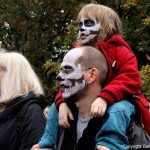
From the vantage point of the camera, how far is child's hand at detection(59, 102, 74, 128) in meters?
2.54

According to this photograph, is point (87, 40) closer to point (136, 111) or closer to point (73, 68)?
point (73, 68)

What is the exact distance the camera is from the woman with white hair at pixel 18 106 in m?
3.35

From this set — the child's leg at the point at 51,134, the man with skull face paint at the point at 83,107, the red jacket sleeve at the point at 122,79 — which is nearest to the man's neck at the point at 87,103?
the man with skull face paint at the point at 83,107

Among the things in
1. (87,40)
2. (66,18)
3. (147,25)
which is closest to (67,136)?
(87,40)

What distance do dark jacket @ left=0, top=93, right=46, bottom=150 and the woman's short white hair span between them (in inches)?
4.3

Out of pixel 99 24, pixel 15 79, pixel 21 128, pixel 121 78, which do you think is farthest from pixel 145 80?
pixel 121 78

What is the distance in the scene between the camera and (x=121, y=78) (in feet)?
8.02

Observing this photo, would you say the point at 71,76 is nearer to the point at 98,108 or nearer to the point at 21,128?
the point at 98,108

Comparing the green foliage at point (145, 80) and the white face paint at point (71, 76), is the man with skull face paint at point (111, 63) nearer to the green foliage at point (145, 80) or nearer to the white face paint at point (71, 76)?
the white face paint at point (71, 76)

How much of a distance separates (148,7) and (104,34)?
1352cm

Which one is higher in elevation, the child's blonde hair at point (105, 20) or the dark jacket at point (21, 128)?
the child's blonde hair at point (105, 20)

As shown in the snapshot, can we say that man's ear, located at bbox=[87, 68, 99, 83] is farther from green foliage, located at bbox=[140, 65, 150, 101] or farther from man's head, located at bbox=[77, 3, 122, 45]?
green foliage, located at bbox=[140, 65, 150, 101]

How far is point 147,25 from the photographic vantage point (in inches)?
585

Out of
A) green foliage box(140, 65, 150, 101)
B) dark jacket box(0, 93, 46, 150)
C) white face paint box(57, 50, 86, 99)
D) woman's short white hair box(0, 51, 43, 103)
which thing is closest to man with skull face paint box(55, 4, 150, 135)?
white face paint box(57, 50, 86, 99)
